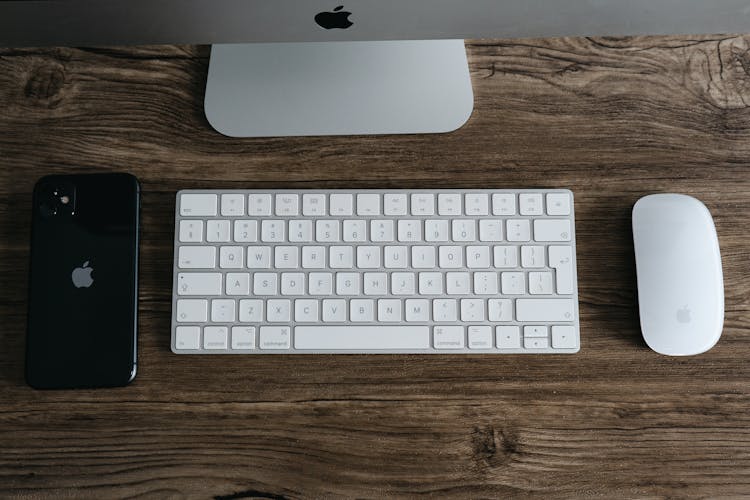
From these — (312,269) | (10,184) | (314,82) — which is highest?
(314,82)

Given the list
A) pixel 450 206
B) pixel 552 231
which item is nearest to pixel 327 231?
pixel 450 206

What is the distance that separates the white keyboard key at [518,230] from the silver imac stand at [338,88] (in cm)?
13

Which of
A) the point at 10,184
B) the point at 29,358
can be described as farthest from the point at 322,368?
the point at 10,184

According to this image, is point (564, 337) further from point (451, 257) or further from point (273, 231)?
point (273, 231)

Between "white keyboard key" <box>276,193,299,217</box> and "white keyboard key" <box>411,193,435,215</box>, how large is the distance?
128 mm

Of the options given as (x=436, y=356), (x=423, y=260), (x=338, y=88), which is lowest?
(x=436, y=356)

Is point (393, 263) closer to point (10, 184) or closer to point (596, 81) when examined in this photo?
point (596, 81)

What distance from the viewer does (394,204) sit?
0.69m

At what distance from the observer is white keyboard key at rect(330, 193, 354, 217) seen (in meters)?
0.69

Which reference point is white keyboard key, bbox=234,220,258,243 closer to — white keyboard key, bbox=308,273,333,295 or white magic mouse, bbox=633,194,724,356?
white keyboard key, bbox=308,273,333,295

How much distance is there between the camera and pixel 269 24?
2.03 feet

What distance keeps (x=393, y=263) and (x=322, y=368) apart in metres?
0.14

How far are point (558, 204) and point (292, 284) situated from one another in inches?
11.8

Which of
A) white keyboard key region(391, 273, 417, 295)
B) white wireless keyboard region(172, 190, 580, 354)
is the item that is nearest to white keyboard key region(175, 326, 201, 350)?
white wireless keyboard region(172, 190, 580, 354)
